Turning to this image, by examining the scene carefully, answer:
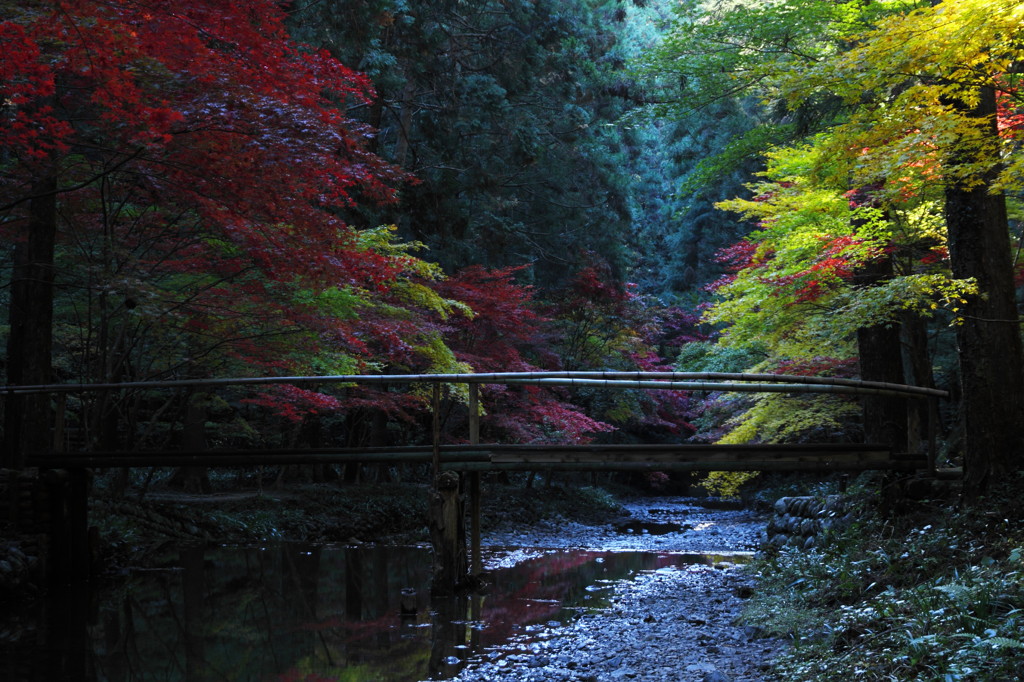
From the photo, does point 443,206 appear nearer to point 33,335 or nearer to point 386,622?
point 33,335

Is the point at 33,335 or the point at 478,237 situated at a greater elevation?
the point at 478,237

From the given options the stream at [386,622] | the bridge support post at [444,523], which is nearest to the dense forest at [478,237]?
the stream at [386,622]

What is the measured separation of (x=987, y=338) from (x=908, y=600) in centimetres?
308

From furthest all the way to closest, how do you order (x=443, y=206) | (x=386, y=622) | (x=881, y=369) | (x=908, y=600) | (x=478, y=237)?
(x=478, y=237)
(x=443, y=206)
(x=881, y=369)
(x=386, y=622)
(x=908, y=600)

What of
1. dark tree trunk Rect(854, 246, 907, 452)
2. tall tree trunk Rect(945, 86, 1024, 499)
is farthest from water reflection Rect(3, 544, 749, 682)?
tall tree trunk Rect(945, 86, 1024, 499)

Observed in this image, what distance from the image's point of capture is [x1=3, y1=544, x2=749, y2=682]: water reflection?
545 centimetres

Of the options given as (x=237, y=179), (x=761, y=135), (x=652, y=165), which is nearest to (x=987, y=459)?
(x=237, y=179)

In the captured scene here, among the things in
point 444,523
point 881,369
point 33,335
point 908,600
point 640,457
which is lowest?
point 908,600

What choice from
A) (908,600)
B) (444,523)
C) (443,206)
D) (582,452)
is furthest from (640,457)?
(443,206)

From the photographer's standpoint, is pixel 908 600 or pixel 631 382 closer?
pixel 908 600

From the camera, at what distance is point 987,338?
671cm

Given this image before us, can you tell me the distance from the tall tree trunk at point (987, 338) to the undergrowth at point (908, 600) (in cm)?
55

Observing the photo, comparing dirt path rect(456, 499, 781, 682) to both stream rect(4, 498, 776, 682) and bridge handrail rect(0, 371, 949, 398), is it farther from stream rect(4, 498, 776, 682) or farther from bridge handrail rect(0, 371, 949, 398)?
bridge handrail rect(0, 371, 949, 398)

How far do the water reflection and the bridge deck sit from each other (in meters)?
1.25
